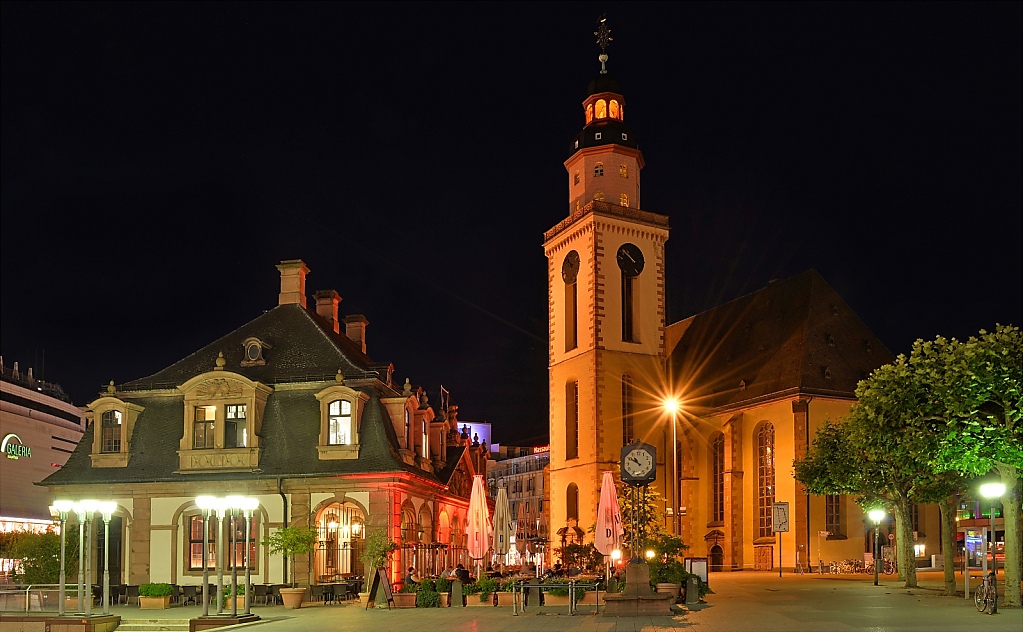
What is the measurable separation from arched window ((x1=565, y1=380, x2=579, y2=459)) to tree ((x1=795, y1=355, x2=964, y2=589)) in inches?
895

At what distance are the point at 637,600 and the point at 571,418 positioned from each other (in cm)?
4189

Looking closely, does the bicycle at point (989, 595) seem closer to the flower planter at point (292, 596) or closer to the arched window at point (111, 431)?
the flower planter at point (292, 596)

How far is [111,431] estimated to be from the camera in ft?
141

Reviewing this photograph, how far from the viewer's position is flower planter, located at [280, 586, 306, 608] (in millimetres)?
35312

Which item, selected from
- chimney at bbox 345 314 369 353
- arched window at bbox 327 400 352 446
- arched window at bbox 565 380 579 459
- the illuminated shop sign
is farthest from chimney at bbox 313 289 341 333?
the illuminated shop sign

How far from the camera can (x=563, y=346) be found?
72.7 meters

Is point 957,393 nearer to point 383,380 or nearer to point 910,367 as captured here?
point 910,367

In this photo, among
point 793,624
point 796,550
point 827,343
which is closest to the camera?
point 793,624

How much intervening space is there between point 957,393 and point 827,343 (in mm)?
31944

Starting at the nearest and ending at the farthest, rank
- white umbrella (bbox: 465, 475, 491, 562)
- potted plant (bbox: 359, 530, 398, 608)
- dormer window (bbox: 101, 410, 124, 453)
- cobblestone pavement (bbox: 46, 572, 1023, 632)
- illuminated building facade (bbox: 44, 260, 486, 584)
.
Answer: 1. cobblestone pavement (bbox: 46, 572, 1023, 632)
2. potted plant (bbox: 359, 530, 398, 608)
3. white umbrella (bbox: 465, 475, 491, 562)
4. illuminated building facade (bbox: 44, 260, 486, 584)
5. dormer window (bbox: 101, 410, 124, 453)

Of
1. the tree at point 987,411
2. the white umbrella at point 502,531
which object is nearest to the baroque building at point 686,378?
the white umbrella at point 502,531

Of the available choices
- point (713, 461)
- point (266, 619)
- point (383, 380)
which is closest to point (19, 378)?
point (713, 461)

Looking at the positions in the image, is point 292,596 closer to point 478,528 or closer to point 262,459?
point 478,528

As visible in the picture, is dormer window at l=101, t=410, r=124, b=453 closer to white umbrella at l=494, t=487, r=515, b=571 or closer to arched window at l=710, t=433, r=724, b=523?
white umbrella at l=494, t=487, r=515, b=571
